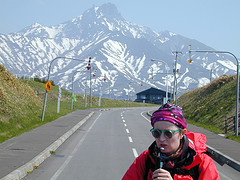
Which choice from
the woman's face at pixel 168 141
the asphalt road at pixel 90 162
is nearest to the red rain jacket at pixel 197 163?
the woman's face at pixel 168 141

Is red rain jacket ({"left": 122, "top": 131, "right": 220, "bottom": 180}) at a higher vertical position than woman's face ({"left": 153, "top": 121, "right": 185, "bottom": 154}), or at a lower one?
lower

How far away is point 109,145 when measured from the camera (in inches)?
651

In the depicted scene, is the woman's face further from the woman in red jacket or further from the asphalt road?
the asphalt road

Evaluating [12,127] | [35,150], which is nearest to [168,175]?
[35,150]

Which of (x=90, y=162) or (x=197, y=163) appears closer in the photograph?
(x=197, y=163)

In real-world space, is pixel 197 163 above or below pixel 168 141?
below

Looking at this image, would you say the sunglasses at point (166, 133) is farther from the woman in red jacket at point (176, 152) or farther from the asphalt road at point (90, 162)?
the asphalt road at point (90, 162)

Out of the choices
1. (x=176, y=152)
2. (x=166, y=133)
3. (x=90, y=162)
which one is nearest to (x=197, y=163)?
(x=176, y=152)

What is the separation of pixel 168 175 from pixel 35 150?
10907 mm

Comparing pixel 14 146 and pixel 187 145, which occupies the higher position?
pixel 187 145

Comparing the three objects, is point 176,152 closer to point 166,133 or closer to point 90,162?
point 166,133

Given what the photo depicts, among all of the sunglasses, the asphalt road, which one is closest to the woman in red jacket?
the sunglasses

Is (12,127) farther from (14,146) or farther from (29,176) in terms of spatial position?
(29,176)

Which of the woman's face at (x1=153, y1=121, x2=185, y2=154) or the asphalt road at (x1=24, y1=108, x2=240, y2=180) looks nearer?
the woman's face at (x1=153, y1=121, x2=185, y2=154)
